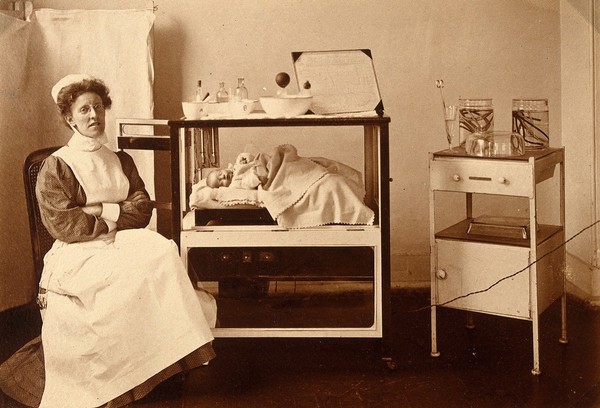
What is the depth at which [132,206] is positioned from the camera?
2.90 metres

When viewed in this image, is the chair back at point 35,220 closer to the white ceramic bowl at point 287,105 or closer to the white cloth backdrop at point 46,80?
the white cloth backdrop at point 46,80

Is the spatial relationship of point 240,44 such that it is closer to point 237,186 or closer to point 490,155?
point 237,186

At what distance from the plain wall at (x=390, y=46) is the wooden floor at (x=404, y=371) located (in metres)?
0.88

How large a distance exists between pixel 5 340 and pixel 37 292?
0.67 feet

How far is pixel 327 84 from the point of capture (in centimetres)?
304

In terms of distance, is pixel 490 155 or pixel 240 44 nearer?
pixel 490 155

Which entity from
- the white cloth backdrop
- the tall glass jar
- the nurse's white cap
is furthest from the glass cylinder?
the nurse's white cap

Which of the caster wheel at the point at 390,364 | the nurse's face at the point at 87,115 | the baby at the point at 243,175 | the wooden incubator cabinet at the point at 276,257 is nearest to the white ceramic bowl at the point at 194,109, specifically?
the wooden incubator cabinet at the point at 276,257

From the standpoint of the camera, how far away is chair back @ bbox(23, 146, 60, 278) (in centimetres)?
289

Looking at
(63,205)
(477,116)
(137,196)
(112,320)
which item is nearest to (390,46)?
(477,116)

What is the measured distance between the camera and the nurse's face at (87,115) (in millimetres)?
2781

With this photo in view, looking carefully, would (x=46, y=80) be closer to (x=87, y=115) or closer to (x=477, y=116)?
(x=87, y=115)

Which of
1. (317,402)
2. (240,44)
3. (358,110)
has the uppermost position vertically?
(240,44)

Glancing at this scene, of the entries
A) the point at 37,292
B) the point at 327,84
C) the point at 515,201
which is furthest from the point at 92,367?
the point at 515,201
